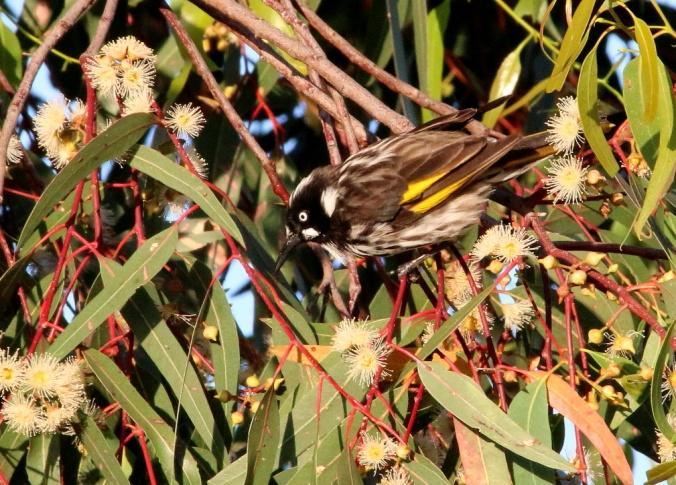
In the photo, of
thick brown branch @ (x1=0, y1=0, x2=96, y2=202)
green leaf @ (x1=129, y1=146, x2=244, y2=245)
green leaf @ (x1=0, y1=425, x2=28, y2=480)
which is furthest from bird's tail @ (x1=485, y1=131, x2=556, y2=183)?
green leaf @ (x1=0, y1=425, x2=28, y2=480)

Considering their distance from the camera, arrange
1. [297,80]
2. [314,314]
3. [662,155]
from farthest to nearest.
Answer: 1. [314,314]
2. [297,80]
3. [662,155]

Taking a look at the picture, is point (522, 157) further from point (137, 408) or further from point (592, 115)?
point (137, 408)

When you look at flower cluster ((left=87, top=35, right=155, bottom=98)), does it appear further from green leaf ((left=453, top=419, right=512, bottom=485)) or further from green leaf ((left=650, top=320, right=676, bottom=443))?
green leaf ((left=650, top=320, right=676, bottom=443))

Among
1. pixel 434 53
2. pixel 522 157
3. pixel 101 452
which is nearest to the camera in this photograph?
pixel 101 452

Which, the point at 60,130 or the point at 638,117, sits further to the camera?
the point at 60,130

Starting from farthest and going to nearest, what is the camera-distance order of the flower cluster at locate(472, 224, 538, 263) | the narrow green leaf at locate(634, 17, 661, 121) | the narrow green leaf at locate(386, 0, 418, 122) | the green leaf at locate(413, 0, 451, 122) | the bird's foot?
the green leaf at locate(413, 0, 451, 122), the narrow green leaf at locate(386, 0, 418, 122), the bird's foot, the flower cluster at locate(472, 224, 538, 263), the narrow green leaf at locate(634, 17, 661, 121)

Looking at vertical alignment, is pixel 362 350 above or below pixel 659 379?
above

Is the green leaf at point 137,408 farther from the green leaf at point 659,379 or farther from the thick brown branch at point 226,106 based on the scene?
the green leaf at point 659,379

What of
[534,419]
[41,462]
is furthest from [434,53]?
[41,462]
